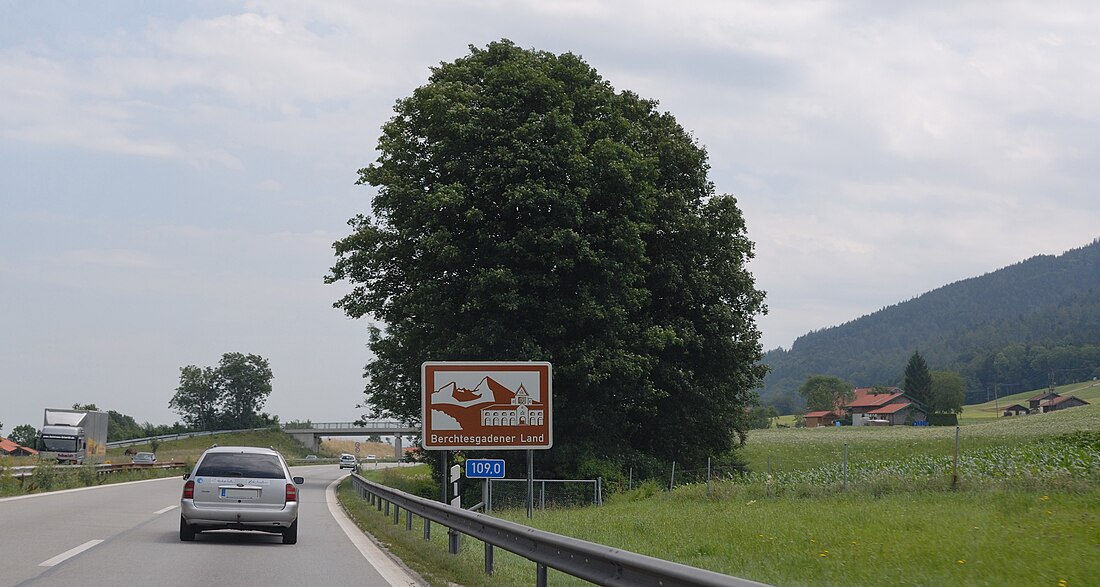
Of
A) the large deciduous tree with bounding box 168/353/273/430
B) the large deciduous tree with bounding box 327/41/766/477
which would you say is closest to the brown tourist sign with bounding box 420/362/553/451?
the large deciduous tree with bounding box 327/41/766/477

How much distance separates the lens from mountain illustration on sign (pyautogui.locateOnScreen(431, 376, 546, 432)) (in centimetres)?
2408

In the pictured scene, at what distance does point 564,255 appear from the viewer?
3281 cm

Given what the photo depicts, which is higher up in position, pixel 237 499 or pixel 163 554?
pixel 237 499

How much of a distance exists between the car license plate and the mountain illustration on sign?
6606 mm

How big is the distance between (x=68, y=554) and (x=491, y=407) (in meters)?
11.0

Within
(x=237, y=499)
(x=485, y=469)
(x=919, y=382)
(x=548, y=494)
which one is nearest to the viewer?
(x=237, y=499)

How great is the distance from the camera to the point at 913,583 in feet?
34.1

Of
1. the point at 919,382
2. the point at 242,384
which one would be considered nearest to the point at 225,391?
the point at 242,384

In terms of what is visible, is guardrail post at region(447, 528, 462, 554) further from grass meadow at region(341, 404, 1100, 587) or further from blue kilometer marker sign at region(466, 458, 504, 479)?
blue kilometer marker sign at region(466, 458, 504, 479)

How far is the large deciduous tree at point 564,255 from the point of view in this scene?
107 feet

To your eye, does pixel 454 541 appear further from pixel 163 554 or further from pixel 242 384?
pixel 242 384

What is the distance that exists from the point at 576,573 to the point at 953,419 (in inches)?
5323

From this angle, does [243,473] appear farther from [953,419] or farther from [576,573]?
[953,419]

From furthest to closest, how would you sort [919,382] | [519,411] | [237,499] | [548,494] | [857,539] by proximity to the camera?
1. [919,382]
2. [548,494]
3. [519,411]
4. [237,499]
5. [857,539]
